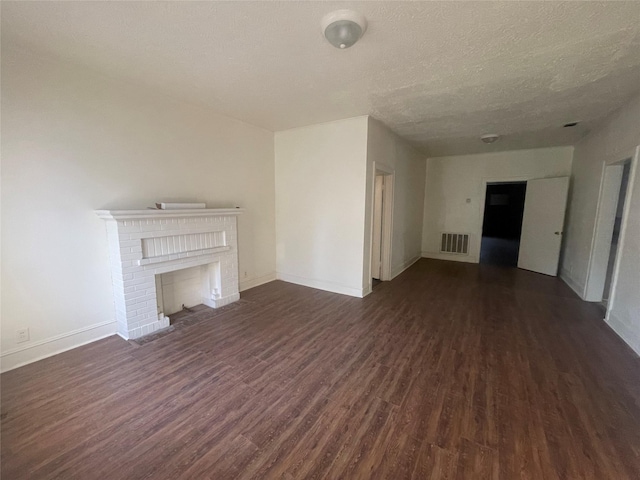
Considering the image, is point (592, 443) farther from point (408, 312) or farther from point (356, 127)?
point (356, 127)

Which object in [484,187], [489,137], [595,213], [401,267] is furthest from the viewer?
[484,187]

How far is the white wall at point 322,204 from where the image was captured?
3.88m

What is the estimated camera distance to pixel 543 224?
17.6 feet

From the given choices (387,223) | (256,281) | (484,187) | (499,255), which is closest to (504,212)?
(499,255)

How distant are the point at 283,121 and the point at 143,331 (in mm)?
3278

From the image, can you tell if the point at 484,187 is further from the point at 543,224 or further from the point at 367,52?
the point at 367,52

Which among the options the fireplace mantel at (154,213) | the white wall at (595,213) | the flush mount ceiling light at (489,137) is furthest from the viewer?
the flush mount ceiling light at (489,137)

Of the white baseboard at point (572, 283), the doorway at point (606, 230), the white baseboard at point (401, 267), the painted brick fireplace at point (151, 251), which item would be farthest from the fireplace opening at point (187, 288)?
the white baseboard at point (572, 283)

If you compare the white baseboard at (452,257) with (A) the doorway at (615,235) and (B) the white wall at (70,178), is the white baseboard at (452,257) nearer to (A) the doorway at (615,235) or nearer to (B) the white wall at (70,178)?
(A) the doorway at (615,235)

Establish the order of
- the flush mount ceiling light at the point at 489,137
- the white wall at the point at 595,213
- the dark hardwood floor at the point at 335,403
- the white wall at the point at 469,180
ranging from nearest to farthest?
1. the dark hardwood floor at the point at 335,403
2. the white wall at the point at 595,213
3. the flush mount ceiling light at the point at 489,137
4. the white wall at the point at 469,180

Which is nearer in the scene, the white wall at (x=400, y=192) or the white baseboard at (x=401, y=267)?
the white wall at (x=400, y=192)

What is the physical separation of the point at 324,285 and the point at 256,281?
1186 mm

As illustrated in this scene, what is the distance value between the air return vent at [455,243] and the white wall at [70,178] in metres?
5.98

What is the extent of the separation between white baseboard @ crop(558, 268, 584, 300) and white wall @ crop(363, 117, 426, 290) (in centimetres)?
274
